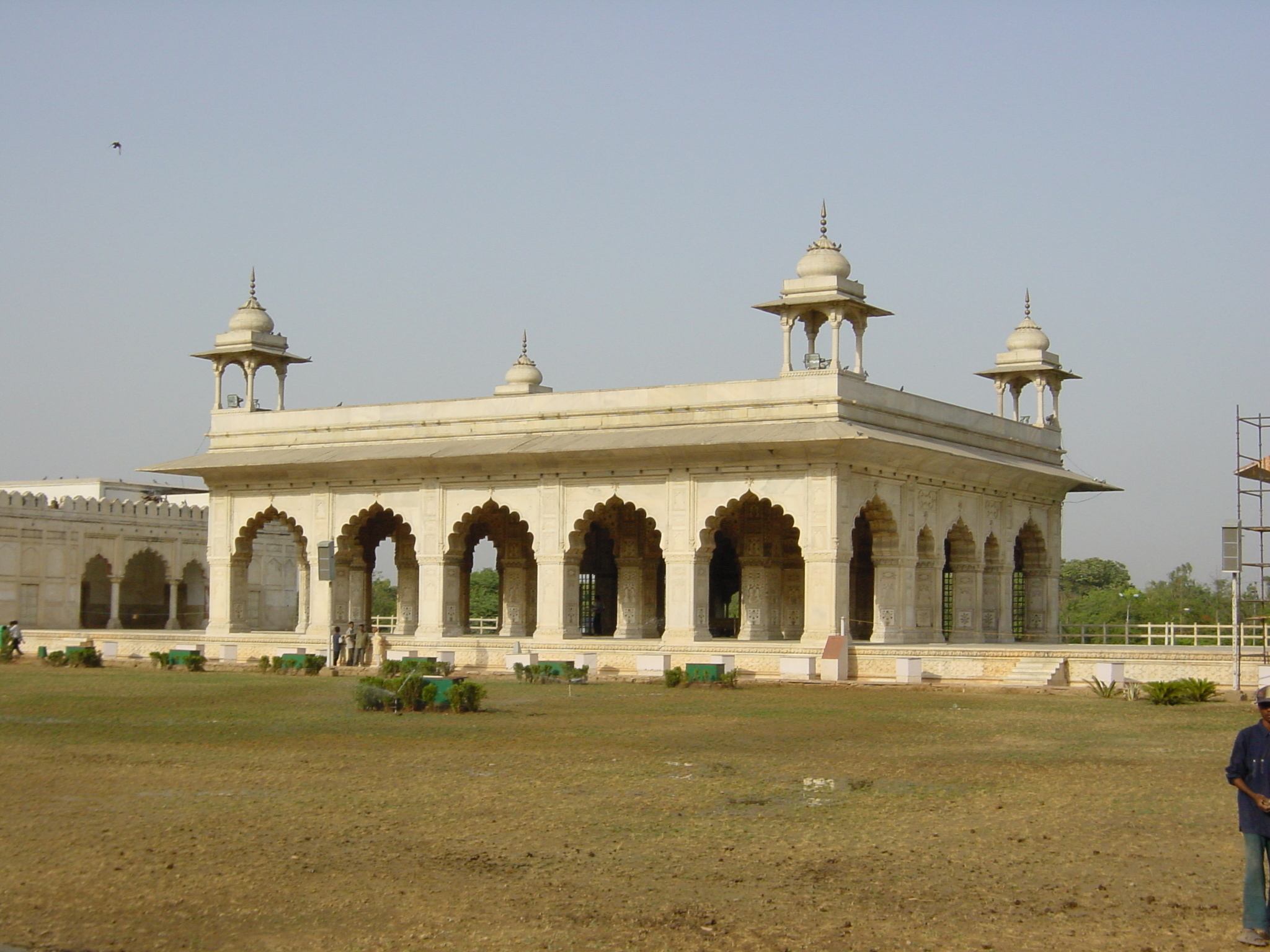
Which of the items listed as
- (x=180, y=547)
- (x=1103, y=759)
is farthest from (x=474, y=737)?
(x=180, y=547)

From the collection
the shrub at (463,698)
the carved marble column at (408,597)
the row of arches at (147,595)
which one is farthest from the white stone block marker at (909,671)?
the row of arches at (147,595)

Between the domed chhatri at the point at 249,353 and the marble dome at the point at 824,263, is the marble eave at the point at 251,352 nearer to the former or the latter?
the domed chhatri at the point at 249,353

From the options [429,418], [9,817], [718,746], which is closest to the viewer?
[9,817]

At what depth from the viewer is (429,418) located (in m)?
34.6

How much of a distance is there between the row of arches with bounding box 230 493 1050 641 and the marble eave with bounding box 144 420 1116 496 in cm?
86

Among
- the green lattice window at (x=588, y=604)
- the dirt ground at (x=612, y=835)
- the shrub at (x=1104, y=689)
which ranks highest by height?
the green lattice window at (x=588, y=604)

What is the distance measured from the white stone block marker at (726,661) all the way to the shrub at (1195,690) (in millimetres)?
7107

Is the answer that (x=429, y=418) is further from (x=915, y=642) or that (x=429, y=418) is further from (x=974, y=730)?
(x=974, y=730)

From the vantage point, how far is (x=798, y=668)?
1075 inches

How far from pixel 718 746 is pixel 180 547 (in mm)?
33224

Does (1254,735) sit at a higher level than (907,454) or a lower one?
lower

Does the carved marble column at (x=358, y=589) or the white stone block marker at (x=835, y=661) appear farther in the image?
the carved marble column at (x=358, y=589)

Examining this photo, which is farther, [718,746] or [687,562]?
[687,562]

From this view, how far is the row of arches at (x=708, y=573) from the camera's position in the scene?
105 ft
